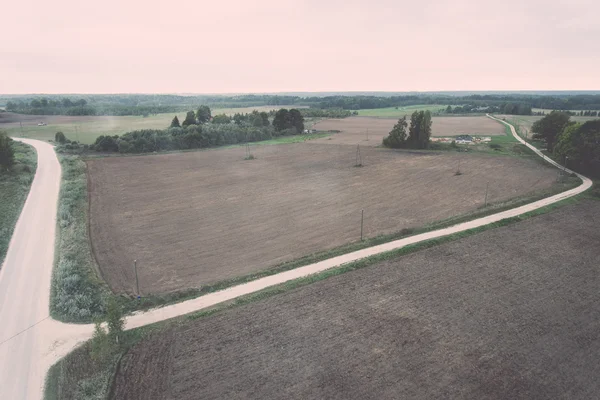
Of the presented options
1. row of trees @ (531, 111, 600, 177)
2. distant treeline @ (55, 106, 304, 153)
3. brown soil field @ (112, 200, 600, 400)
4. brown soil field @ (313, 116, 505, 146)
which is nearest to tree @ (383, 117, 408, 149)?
brown soil field @ (313, 116, 505, 146)

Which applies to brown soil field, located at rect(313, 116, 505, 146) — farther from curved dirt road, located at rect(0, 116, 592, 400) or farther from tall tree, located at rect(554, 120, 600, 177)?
curved dirt road, located at rect(0, 116, 592, 400)

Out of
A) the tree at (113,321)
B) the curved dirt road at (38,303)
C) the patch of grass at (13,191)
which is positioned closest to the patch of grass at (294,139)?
the patch of grass at (13,191)

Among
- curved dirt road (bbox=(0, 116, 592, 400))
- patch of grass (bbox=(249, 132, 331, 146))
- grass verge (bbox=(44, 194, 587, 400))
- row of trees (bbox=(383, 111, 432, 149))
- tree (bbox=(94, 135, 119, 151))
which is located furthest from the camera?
patch of grass (bbox=(249, 132, 331, 146))

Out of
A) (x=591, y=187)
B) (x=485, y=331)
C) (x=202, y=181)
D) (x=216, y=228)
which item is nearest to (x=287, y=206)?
(x=216, y=228)

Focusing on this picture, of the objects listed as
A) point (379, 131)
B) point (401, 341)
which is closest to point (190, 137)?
point (379, 131)

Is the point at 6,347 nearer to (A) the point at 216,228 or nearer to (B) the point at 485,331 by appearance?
(A) the point at 216,228

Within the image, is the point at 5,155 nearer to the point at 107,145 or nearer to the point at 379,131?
the point at 107,145

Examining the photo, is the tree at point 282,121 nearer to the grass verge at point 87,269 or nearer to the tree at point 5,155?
the tree at point 5,155
